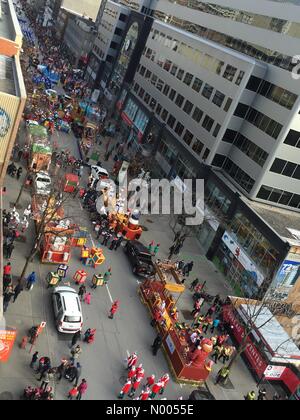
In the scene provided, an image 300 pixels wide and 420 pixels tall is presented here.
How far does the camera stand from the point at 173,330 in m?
29.5

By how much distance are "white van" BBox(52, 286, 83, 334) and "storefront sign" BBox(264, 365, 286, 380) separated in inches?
517

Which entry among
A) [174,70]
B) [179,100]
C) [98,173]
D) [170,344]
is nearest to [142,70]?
[174,70]

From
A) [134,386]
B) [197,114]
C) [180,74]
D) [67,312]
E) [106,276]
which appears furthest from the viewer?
[180,74]

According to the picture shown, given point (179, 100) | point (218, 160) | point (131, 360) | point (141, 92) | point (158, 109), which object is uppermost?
point (179, 100)

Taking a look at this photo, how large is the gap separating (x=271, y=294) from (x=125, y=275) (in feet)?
39.1

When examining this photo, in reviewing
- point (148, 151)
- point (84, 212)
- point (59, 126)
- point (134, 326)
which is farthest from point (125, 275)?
point (59, 126)

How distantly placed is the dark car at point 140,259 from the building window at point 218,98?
19.2 meters

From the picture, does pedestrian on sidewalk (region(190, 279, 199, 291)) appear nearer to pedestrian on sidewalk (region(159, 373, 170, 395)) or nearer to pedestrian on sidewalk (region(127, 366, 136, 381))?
pedestrian on sidewalk (region(159, 373, 170, 395))

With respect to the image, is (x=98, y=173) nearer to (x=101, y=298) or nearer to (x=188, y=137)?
(x=188, y=137)

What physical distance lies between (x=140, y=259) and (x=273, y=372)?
13279mm

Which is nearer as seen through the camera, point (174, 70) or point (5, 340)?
point (5, 340)

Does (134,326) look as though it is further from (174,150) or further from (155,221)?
(174,150)

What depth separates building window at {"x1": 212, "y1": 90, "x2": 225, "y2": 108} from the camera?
49.0 meters

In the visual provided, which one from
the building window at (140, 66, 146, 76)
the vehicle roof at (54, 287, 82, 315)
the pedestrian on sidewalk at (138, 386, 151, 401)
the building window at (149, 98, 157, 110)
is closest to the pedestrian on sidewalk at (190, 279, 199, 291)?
the vehicle roof at (54, 287, 82, 315)
